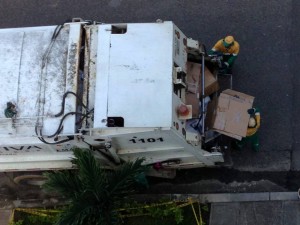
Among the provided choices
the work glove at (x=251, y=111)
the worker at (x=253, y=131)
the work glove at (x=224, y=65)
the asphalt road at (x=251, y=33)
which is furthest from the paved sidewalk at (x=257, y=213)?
the work glove at (x=224, y=65)

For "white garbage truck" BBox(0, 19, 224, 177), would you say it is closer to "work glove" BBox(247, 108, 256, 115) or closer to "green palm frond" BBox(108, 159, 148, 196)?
"green palm frond" BBox(108, 159, 148, 196)

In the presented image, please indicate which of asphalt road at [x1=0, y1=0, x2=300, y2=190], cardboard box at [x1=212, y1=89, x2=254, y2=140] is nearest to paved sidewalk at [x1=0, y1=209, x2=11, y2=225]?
asphalt road at [x1=0, y1=0, x2=300, y2=190]

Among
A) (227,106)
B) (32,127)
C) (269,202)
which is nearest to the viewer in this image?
(32,127)

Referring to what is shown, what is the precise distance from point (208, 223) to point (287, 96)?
2.79 meters

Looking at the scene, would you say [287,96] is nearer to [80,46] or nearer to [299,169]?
[299,169]

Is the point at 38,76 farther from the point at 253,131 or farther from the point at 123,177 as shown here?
the point at 253,131

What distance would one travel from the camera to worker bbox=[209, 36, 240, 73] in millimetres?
7836

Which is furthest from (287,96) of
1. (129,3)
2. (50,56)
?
(50,56)

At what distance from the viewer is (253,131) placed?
25.1 ft

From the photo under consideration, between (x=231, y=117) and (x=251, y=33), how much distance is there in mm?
2461

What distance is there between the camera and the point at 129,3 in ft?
31.7

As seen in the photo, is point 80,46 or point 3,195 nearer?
point 80,46

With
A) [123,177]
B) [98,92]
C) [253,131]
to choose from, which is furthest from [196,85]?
[123,177]

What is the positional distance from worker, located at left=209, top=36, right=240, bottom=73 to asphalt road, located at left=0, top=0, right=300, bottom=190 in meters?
0.75
